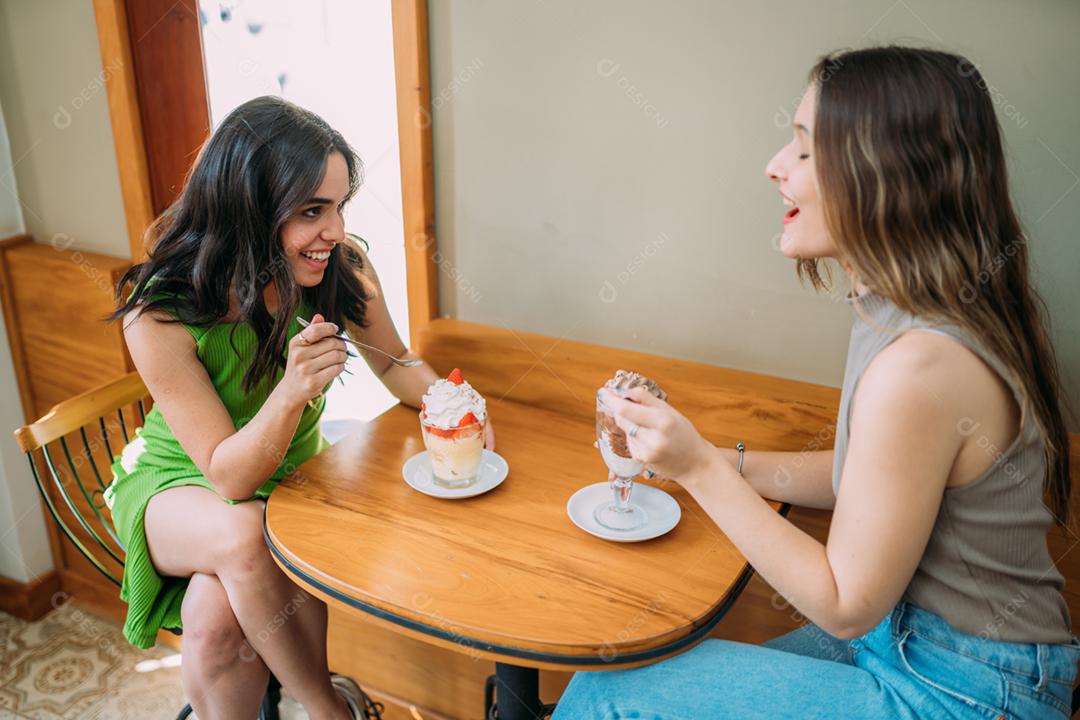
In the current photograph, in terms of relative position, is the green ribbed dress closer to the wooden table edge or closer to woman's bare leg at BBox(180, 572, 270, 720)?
woman's bare leg at BBox(180, 572, 270, 720)

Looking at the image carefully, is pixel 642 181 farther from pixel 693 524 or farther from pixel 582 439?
pixel 693 524

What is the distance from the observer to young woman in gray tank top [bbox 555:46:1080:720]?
1016 millimetres

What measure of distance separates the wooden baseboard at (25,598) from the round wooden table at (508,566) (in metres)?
1.70

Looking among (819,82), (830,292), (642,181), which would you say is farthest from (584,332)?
(819,82)

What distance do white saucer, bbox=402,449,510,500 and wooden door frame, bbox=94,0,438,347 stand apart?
1.99 feet

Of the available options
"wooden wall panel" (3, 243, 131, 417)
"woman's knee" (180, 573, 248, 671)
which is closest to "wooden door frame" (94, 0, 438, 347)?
"wooden wall panel" (3, 243, 131, 417)

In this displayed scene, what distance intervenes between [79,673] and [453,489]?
1.68 meters

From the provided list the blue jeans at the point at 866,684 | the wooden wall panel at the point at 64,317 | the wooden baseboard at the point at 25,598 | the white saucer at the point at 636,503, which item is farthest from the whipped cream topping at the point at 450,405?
the wooden baseboard at the point at 25,598

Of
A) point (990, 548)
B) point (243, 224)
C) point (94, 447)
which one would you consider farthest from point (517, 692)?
point (94, 447)

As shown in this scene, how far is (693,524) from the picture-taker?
4.26ft

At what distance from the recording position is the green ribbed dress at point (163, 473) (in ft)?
5.00

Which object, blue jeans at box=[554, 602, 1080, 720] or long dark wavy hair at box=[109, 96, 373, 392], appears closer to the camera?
blue jeans at box=[554, 602, 1080, 720]

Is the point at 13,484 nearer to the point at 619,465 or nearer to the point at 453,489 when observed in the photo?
the point at 453,489

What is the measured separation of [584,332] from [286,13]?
3.67 ft
